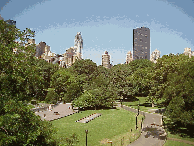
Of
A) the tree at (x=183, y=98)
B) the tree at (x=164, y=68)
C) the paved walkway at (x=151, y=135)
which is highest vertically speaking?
the tree at (x=164, y=68)

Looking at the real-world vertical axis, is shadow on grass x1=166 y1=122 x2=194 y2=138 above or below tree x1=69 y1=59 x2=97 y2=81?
below

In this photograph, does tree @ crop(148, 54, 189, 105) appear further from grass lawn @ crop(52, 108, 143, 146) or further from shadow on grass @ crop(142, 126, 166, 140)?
shadow on grass @ crop(142, 126, 166, 140)

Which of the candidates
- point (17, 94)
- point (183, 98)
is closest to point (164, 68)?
point (183, 98)

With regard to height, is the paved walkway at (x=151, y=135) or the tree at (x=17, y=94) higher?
the tree at (x=17, y=94)

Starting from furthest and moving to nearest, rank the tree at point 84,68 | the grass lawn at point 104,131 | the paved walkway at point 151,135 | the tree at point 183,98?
1. the tree at point 84,68
2. the tree at point 183,98
3. the grass lawn at point 104,131
4. the paved walkway at point 151,135

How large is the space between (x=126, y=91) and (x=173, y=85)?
25722mm

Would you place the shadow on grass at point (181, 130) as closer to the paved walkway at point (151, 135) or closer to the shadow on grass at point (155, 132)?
the paved walkway at point (151, 135)

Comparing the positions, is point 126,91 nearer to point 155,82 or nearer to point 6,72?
point 155,82

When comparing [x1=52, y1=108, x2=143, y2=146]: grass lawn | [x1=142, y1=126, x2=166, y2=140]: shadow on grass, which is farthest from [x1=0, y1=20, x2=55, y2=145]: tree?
[x1=142, y1=126, x2=166, y2=140]: shadow on grass

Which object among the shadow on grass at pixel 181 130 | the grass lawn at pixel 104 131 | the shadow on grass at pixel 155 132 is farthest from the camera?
the shadow on grass at pixel 181 130

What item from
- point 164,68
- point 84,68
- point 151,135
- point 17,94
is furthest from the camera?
point 84,68

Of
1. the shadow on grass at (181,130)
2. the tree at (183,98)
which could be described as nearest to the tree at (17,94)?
the tree at (183,98)

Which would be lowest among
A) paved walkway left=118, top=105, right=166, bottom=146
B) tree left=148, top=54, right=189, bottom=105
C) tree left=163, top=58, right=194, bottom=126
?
paved walkway left=118, top=105, right=166, bottom=146

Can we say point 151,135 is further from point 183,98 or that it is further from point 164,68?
point 164,68
